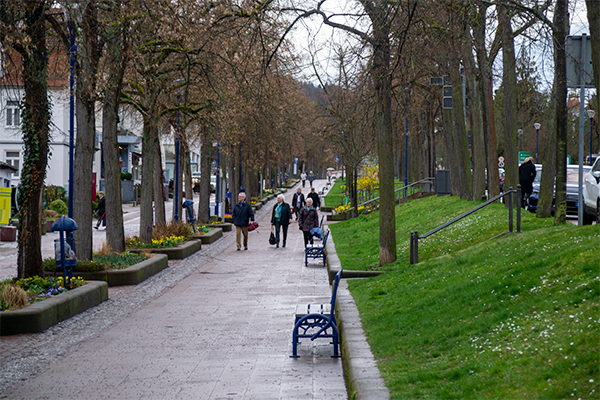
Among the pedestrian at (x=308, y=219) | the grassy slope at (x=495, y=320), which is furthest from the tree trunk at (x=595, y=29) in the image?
the pedestrian at (x=308, y=219)

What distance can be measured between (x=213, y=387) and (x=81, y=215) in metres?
9.81

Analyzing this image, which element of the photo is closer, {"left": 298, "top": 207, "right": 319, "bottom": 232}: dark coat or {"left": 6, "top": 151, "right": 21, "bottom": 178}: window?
{"left": 298, "top": 207, "right": 319, "bottom": 232}: dark coat

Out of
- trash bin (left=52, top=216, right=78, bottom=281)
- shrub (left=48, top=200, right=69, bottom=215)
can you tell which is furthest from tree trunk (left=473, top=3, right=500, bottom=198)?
shrub (left=48, top=200, right=69, bottom=215)

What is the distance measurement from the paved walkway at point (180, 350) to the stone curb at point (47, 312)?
0.16m

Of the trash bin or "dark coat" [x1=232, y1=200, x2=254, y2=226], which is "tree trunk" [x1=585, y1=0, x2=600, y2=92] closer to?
the trash bin

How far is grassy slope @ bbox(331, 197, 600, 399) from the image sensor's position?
5.50m

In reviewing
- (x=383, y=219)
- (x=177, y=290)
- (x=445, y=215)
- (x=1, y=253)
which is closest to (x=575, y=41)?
(x=383, y=219)

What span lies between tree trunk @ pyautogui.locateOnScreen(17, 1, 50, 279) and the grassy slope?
5.70 metres

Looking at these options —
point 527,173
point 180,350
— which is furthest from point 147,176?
point 180,350

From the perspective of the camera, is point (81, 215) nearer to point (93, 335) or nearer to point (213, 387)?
point (93, 335)

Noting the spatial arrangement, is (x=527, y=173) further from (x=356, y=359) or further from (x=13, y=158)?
(x=13, y=158)

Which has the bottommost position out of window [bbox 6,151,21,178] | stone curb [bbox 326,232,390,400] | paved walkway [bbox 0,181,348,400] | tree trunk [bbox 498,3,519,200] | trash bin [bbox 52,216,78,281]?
paved walkway [bbox 0,181,348,400]

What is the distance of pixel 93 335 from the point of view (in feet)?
34.5

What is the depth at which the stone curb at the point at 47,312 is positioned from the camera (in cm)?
1042
